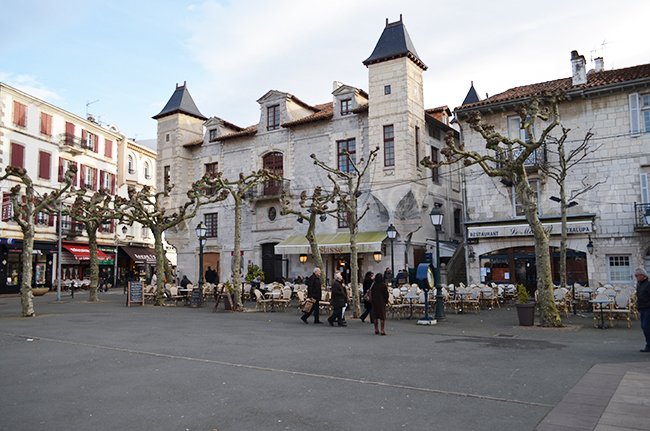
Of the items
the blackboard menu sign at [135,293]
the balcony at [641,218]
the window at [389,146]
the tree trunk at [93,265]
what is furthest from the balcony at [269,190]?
the balcony at [641,218]

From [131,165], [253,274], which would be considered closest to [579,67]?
[253,274]

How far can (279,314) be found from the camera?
18078 mm

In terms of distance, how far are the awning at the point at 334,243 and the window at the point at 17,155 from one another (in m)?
18.0

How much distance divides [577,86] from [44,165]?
108 feet

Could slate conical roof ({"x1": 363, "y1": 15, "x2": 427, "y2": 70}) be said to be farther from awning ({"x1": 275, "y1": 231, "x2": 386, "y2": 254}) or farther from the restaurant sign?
the restaurant sign

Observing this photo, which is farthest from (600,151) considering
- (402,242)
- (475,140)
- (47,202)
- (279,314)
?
(47,202)

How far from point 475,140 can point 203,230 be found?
46.2 ft

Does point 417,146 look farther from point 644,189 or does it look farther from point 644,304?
point 644,304

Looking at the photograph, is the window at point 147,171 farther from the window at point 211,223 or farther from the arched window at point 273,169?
the arched window at point 273,169

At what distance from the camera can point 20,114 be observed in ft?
109

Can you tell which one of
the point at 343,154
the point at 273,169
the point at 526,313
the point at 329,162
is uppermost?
the point at 343,154

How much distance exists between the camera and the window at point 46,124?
35.1m

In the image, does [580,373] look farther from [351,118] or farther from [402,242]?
[351,118]

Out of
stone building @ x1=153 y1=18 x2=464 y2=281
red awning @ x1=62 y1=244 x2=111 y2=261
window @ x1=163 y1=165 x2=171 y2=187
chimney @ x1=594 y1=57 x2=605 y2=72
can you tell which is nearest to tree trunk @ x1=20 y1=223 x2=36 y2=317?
stone building @ x1=153 y1=18 x2=464 y2=281
